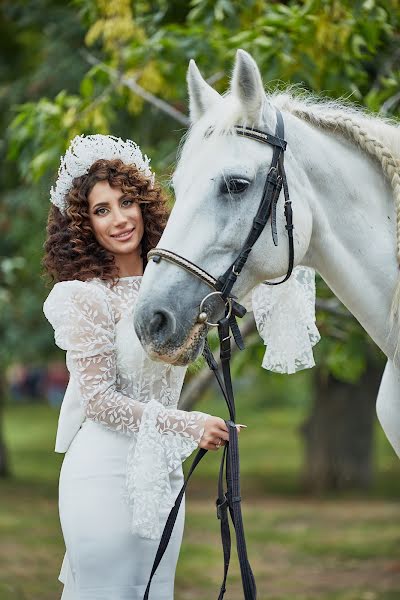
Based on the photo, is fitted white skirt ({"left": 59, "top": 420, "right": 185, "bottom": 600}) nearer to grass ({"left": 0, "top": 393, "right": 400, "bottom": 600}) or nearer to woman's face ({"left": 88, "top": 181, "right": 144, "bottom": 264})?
woman's face ({"left": 88, "top": 181, "right": 144, "bottom": 264})

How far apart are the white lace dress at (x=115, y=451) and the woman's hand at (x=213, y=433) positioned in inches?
0.8

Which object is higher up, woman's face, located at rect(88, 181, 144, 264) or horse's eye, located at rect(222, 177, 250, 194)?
horse's eye, located at rect(222, 177, 250, 194)

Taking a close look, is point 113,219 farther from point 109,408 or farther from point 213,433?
point 213,433

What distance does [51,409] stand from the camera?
36594 mm

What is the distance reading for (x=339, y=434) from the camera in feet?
46.1

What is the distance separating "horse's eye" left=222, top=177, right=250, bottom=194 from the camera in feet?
9.33

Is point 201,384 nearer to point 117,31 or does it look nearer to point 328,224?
point 117,31

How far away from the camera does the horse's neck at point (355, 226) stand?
10.0ft

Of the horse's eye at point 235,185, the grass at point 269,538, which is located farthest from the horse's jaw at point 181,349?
the grass at point 269,538

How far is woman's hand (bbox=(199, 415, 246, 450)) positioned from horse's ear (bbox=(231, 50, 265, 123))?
3.00ft

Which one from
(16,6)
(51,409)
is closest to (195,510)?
(16,6)

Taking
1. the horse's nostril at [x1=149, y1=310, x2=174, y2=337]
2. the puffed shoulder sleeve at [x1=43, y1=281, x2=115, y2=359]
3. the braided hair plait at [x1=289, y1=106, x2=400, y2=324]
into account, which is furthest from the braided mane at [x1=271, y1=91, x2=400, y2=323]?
the puffed shoulder sleeve at [x1=43, y1=281, x2=115, y2=359]

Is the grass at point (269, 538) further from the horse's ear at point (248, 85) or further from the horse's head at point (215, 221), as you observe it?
the horse's ear at point (248, 85)

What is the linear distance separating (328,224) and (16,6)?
6953mm
